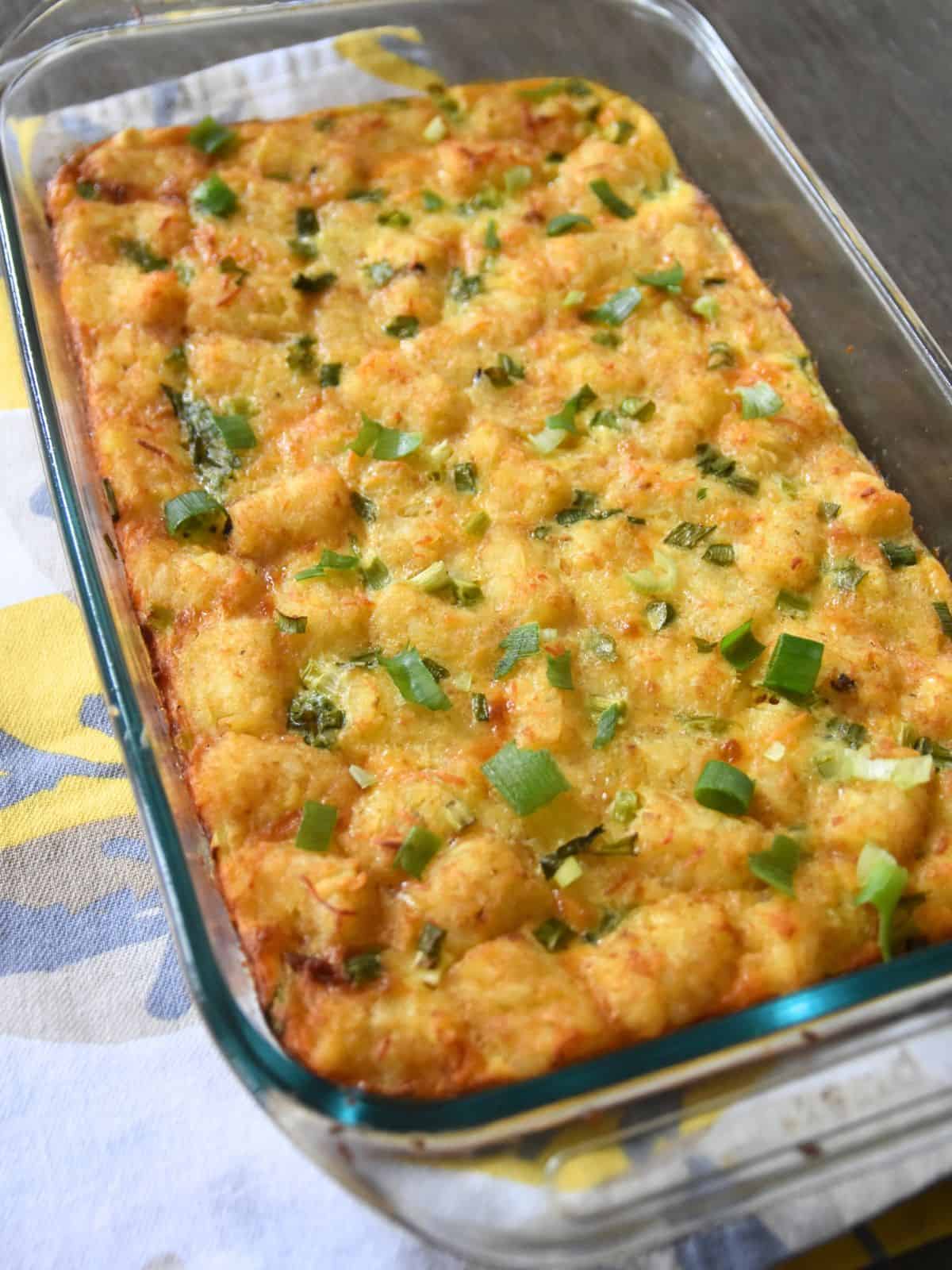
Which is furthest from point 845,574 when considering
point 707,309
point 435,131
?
point 435,131

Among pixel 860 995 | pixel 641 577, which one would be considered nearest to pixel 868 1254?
pixel 860 995

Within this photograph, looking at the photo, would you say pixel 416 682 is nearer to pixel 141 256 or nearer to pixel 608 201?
pixel 141 256

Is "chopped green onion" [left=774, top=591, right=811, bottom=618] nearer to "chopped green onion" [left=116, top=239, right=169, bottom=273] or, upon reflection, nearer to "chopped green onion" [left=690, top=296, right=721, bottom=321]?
"chopped green onion" [left=690, top=296, right=721, bottom=321]

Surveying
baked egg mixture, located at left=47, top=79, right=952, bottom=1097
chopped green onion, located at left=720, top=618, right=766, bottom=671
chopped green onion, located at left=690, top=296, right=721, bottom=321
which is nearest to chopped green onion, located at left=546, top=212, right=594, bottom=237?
baked egg mixture, located at left=47, top=79, right=952, bottom=1097

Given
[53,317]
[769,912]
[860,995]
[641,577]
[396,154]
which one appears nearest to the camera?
[860,995]

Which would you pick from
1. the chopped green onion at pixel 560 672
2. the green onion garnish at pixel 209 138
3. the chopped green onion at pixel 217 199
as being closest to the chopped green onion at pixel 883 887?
the chopped green onion at pixel 560 672

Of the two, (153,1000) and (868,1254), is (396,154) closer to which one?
(153,1000)
